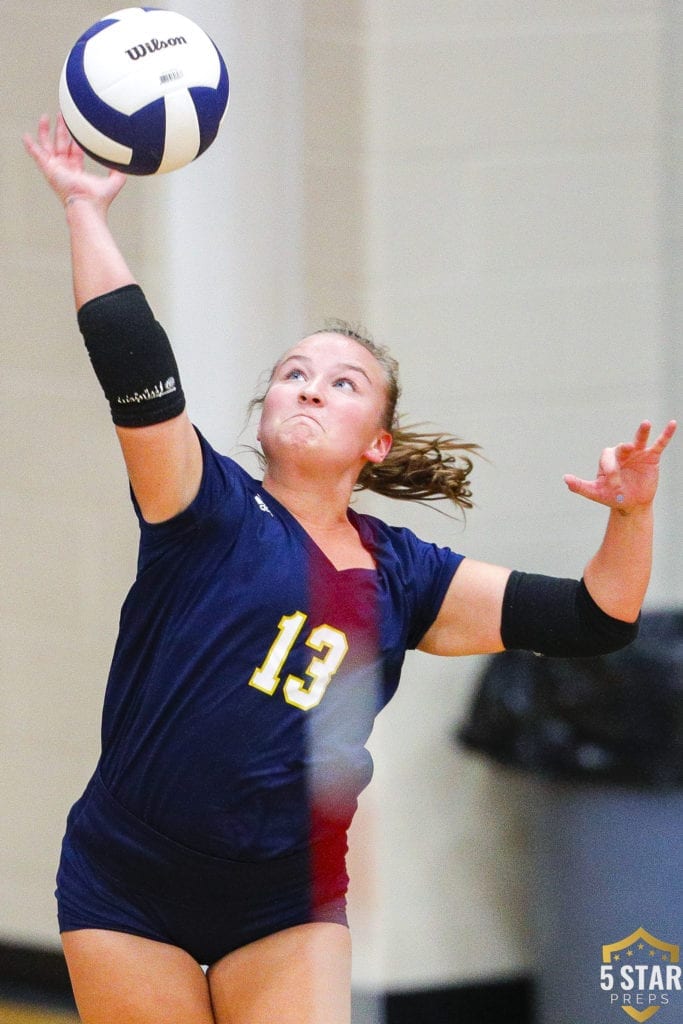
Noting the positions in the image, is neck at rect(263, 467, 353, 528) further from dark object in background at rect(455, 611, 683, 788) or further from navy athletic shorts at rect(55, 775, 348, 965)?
dark object in background at rect(455, 611, 683, 788)

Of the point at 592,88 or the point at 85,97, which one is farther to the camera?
the point at 592,88

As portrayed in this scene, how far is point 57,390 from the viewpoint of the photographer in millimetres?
2504

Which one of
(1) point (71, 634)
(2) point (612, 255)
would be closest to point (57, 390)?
(1) point (71, 634)

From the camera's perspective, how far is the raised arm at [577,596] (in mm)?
1669

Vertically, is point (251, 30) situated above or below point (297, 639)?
above

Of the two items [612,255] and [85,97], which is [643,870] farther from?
[85,97]

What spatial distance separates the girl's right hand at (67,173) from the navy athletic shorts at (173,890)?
73 centimetres

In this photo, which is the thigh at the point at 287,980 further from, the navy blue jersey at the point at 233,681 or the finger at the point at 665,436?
the finger at the point at 665,436

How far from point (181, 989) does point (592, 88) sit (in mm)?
1517

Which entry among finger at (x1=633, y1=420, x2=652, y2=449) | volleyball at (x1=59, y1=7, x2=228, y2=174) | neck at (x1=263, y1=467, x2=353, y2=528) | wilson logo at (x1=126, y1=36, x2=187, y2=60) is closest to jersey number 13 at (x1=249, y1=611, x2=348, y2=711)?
neck at (x1=263, y1=467, x2=353, y2=528)

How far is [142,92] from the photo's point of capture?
1.49m

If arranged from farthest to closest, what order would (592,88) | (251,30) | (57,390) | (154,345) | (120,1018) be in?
(57,390), (592,88), (251,30), (120,1018), (154,345)

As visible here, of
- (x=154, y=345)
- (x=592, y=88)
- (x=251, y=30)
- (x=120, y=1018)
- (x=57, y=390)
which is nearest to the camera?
(x=154, y=345)

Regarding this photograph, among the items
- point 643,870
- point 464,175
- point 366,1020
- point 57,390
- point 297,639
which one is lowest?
point 366,1020
